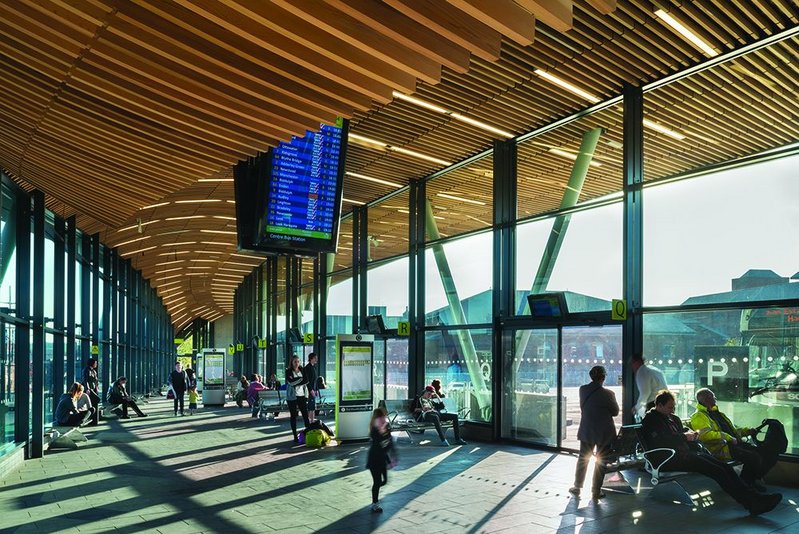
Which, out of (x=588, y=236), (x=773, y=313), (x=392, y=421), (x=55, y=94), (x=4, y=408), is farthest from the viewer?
(x=392, y=421)

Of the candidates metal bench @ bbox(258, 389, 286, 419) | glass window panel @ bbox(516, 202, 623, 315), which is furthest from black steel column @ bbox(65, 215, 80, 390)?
glass window panel @ bbox(516, 202, 623, 315)

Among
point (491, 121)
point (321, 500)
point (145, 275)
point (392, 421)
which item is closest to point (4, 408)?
point (321, 500)

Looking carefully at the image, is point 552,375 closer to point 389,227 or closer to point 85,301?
point 389,227

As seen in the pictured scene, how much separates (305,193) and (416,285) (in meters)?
6.51

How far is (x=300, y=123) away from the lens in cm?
659

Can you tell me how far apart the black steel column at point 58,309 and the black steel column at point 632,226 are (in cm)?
1009

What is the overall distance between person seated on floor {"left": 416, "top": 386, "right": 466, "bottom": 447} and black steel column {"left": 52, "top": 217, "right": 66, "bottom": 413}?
6899 millimetres

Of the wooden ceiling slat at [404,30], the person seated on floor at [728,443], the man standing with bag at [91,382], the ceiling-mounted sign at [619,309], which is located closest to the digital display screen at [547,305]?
the ceiling-mounted sign at [619,309]

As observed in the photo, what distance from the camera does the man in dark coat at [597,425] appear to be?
753 centimetres

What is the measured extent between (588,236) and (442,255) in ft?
14.4

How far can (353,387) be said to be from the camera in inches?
504

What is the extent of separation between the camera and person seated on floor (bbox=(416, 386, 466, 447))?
39.9 ft

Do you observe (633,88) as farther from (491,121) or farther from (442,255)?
(442,255)

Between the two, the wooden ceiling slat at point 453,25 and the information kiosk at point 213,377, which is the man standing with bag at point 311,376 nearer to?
the wooden ceiling slat at point 453,25
